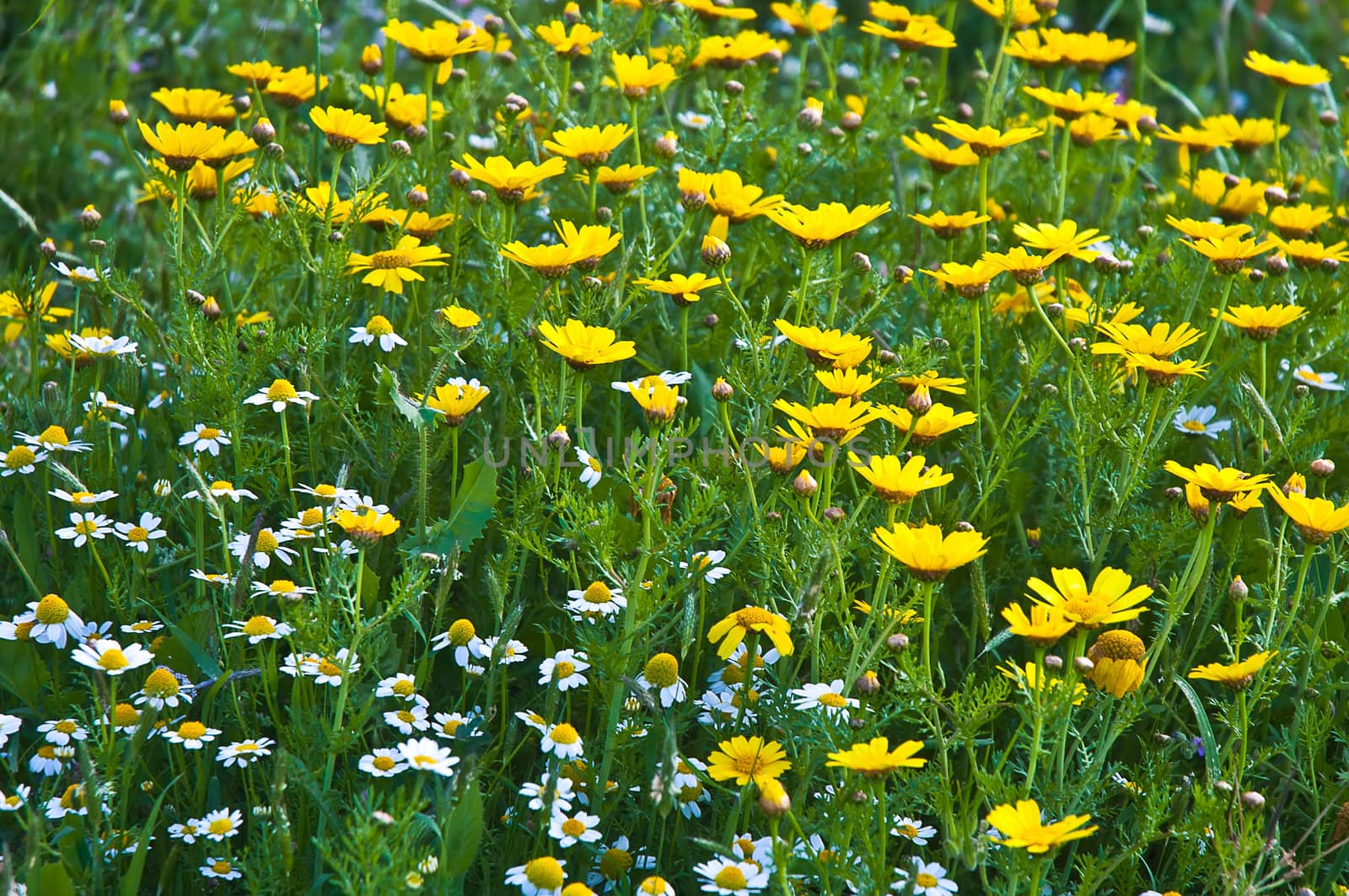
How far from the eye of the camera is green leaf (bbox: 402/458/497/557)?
7.21 ft

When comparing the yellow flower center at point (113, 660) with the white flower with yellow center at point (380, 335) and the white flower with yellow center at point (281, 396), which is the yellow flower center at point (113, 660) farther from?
the white flower with yellow center at point (380, 335)

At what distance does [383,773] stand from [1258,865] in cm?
114

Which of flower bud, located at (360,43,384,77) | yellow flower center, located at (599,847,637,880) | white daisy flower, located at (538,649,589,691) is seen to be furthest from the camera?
flower bud, located at (360,43,384,77)

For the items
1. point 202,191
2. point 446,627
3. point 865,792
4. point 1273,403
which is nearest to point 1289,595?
point 1273,403

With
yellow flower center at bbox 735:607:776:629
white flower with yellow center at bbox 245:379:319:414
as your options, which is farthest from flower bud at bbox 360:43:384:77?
yellow flower center at bbox 735:607:776:629

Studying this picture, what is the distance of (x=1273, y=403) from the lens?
2803 millimetres

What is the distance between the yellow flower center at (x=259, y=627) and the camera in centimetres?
208

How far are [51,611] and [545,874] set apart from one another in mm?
889

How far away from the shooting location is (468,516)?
221 centimetres

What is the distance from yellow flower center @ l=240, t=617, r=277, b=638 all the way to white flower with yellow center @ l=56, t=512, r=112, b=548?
331mm

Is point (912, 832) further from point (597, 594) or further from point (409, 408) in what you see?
point (409, 408)

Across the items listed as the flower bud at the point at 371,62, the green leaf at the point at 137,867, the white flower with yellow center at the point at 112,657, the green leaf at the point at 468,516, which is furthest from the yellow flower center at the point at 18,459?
the flower bud at the point at 371,62

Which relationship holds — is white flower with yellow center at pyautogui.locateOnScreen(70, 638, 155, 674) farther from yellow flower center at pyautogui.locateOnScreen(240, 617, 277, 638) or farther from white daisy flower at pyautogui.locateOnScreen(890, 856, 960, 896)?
white daisy flower at pyautogui.locateOnScreen(890, 856, 960, 896)

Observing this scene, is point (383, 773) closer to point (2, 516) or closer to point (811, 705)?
point (811, 705)
